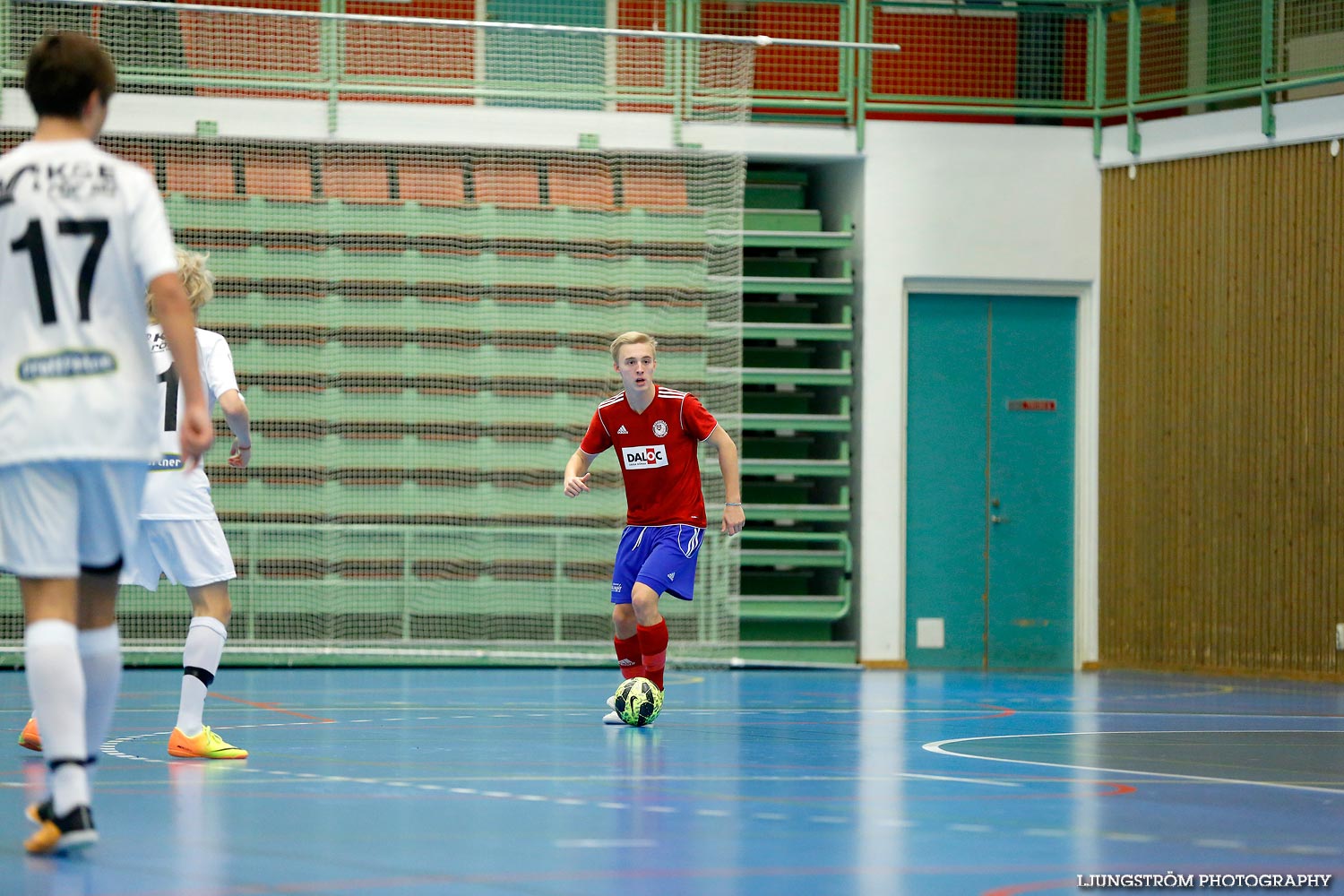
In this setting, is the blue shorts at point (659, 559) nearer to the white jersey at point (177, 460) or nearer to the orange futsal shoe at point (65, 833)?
the white jersey at point (177, 460)

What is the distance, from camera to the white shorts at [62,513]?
3914 mm

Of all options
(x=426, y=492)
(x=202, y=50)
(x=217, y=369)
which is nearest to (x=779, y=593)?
(x=426, y=492)

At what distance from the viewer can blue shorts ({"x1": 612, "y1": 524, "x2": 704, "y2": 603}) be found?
7930mm

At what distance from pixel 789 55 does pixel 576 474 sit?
740cm

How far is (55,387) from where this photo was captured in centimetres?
391

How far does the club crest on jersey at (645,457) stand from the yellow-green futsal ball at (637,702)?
3.58 feet

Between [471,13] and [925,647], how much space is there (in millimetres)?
6602

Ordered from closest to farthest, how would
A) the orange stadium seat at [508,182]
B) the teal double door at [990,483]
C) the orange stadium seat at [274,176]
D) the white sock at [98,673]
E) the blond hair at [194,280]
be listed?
the white sock at [98,673]
the blond hair at [194,280]
the orange stadium seat at [274,176]
the orange stadium seat at [508,182]
the teal double door at [990,483]

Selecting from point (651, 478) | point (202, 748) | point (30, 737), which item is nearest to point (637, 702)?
point (651, 478)

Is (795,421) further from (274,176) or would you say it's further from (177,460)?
(177,460)

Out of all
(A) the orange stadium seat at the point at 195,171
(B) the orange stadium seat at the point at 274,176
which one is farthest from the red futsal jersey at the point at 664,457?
(A) the orange stadium seat at the point at 195,171

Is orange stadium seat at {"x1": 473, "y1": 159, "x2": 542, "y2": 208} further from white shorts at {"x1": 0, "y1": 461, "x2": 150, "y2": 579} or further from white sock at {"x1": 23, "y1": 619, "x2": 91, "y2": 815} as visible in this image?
white sock at {"x1": 23, "y1": 619, "x2": 91, "y2": 815}

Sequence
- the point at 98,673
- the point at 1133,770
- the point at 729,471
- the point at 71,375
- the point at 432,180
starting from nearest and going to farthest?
the point at 71,375, the point at 98,673, the point at 1133,770, the point at 729,471, the point at 432,180

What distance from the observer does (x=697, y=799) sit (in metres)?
5.05
